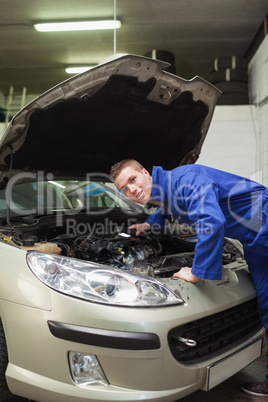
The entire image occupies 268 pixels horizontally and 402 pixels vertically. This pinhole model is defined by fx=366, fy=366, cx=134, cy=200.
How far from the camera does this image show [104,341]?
142 centimetres

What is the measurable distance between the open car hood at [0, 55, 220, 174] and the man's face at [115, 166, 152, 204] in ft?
1.60

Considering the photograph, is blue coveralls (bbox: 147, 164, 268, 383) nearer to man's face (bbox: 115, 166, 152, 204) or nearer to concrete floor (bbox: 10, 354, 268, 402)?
man's face (bbox: 115, 166, 152, 204)

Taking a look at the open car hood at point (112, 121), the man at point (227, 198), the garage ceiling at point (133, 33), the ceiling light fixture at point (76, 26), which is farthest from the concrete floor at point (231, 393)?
the ceiling light fixture at point (76, 26)

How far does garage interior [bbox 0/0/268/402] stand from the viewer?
20.3 ft

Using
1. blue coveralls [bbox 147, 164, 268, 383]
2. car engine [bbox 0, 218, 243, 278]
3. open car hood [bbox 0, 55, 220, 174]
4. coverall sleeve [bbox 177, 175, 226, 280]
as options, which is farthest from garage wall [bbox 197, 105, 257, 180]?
coverall sleeve [bbox 177, 175, 226, 280]

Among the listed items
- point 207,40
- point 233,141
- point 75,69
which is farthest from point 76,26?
point 233,141

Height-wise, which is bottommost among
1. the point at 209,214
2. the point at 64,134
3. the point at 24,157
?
the point at 209,214

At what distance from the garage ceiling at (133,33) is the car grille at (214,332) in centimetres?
496

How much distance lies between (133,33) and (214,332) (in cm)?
691

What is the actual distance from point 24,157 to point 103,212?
790mm

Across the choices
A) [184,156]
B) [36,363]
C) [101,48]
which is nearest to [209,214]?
[36,363]

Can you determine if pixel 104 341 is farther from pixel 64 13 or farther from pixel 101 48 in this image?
pixel 101 48

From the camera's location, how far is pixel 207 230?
1.62 meters

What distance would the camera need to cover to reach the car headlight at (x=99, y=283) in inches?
59.0
